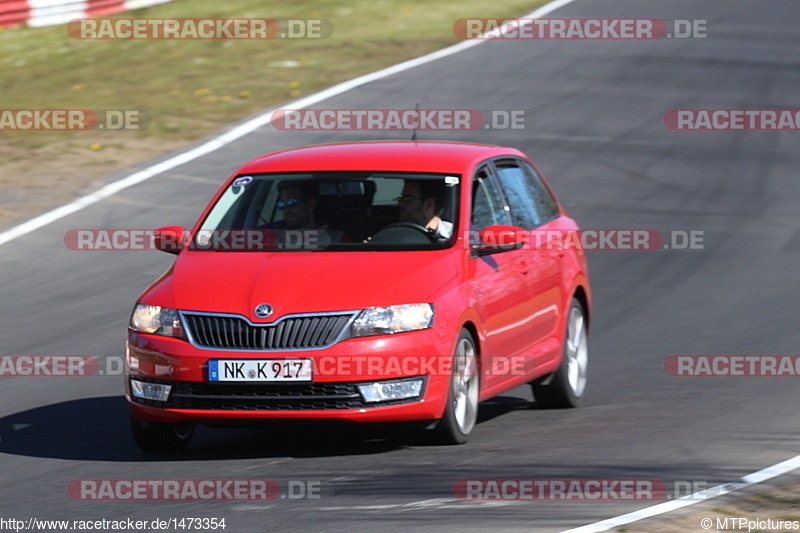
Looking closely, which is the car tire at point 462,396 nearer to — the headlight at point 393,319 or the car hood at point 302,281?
the headlight at point 393,319

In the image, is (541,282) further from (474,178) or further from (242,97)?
(242,97)

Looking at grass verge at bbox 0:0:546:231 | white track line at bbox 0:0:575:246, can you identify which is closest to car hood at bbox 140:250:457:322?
white track line at bbox 0:0:575:246

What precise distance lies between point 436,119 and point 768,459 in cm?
1402

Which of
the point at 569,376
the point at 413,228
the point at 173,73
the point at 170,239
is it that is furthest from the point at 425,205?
the point at 173,73

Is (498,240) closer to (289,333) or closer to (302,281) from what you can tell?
(302,281)

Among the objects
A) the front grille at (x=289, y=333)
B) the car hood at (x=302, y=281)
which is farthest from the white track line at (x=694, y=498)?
the front grille at (x=289, y=333)

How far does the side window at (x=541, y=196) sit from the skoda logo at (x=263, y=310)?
107 inches

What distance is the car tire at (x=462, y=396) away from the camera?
810cm

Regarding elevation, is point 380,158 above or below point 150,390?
above

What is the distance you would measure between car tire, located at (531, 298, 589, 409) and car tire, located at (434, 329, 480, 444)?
4.03ft

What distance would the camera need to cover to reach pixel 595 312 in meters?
13.1

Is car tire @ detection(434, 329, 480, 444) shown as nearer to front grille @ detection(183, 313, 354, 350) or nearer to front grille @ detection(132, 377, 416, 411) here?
front grille @ detection(132, 377, 416, 411)

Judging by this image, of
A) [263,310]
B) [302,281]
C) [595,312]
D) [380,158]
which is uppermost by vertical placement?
[380,158]

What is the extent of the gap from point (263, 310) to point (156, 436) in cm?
111
